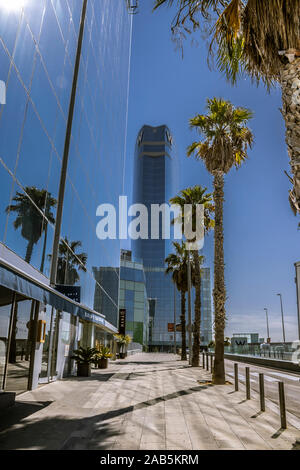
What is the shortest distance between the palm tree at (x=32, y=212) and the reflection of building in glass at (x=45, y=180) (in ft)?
0.10

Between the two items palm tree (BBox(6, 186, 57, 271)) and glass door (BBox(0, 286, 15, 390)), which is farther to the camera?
palm tree (BBox(6, 186, 57, 271))

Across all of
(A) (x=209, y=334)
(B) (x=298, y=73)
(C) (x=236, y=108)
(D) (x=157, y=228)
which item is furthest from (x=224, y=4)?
(D) (x=157, y=228)

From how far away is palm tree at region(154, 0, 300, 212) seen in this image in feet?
20.5

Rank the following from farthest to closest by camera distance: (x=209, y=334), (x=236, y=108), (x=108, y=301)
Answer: (x=209, y=334)
(x=108, y=301)
(x=236, y=108)

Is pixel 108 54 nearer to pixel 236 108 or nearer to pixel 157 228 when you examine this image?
pixel 236 108

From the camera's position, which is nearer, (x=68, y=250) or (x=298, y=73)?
(x=298, y=73)

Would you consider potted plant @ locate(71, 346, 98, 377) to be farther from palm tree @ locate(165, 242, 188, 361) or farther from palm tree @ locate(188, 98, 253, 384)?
palm tree @ locate(165, 242, 188, 361)

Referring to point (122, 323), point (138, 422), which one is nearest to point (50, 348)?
point (138, 422)

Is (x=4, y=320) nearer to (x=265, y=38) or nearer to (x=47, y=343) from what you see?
(x=47, y=343)

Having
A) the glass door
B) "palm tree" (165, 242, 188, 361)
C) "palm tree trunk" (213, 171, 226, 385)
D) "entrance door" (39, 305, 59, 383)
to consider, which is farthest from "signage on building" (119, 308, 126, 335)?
the glass door

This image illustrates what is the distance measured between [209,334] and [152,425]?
120m

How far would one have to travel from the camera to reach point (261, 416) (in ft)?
27.5

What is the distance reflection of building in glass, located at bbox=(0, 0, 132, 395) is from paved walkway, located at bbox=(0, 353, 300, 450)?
1777mm

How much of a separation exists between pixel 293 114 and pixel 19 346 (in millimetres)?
9076
